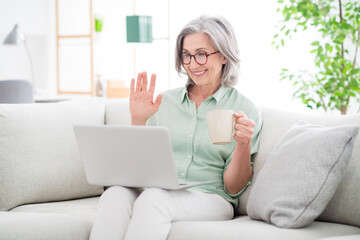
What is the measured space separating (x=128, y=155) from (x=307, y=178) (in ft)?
1.92

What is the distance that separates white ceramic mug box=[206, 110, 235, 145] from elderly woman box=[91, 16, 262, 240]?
0.11 meters

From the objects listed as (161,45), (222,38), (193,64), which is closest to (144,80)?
(193,64)

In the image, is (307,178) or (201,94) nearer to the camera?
(307,178)

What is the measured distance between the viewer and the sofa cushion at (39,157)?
2.00 m

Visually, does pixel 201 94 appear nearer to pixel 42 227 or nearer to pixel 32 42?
pixel 42 227

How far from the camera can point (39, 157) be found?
207cm

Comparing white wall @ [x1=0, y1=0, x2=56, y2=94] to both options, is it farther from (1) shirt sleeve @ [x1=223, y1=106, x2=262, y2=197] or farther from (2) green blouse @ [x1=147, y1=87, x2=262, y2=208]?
(1) shirt sleeve @ [x1=223, y1=106, x2=262, y2=197]

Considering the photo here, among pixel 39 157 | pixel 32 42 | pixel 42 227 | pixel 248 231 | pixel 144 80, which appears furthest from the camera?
pixel 32 42

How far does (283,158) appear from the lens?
1.63m

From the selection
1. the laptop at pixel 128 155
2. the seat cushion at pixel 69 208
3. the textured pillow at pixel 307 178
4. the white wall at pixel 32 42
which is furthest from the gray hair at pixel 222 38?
the white wall at pixel 32 42

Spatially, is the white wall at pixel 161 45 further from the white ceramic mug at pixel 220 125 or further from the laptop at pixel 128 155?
the laptop at pixel 128 155

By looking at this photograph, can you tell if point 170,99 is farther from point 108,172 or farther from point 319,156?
point 319,156

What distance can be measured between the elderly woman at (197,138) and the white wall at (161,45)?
6.81 ft

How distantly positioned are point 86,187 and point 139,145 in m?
0.78
